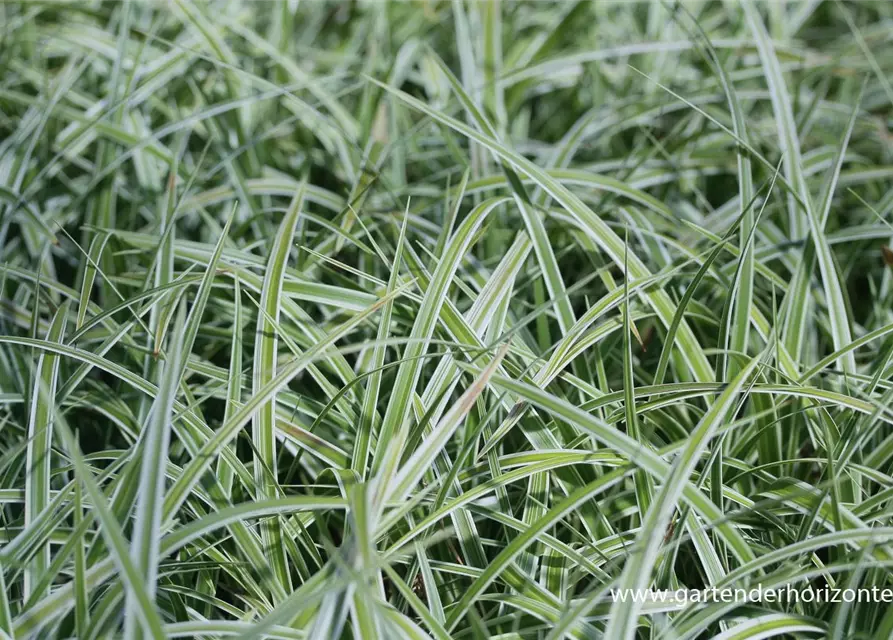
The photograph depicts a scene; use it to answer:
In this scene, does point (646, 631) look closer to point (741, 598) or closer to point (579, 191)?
point (741, 598)

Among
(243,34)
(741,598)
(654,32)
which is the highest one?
(243,34)

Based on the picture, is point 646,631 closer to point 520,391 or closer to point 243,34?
point 520,391

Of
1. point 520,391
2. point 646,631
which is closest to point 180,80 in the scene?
point 520,391

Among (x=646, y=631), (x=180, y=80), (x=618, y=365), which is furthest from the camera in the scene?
(x=180, y=80)

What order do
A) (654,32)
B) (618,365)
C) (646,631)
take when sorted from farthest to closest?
(654,32) < (618,365) < (646,631)

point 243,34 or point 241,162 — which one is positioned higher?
point 243,34

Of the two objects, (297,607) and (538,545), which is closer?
(297,607)

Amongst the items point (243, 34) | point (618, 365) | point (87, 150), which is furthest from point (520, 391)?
point (87, 150)
